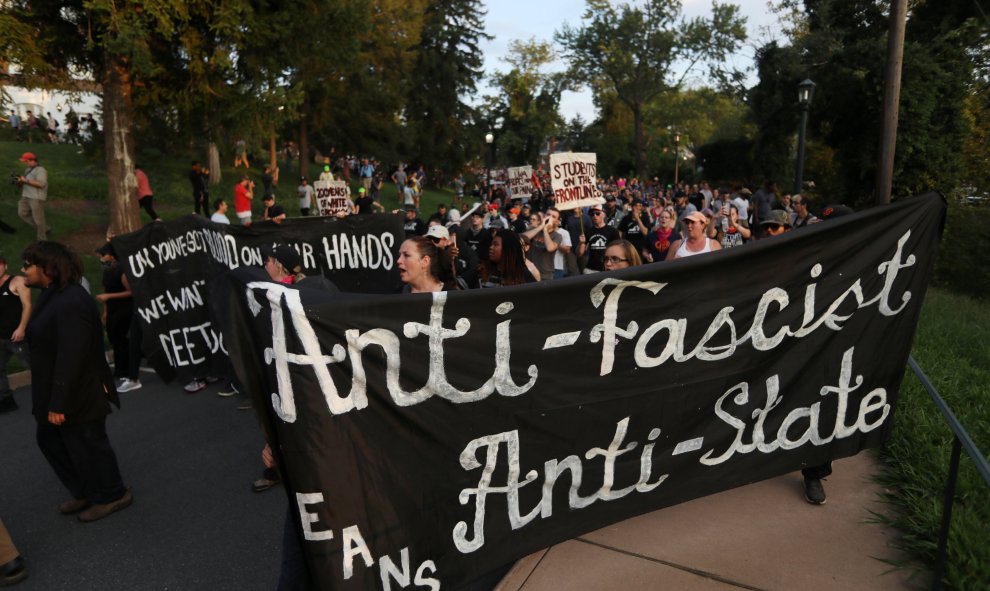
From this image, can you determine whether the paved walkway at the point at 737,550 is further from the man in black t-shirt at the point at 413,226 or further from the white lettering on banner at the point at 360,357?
the man in black t-shirt at the point at 413,226

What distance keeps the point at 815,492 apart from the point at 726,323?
5.27ft

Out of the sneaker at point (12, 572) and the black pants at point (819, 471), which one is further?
the black pants at point (819, 471)

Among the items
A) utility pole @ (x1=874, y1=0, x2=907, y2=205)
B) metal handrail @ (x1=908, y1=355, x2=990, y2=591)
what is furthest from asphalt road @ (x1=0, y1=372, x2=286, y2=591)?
utility pole @ (x1=874, y1=0, x2=907, y2=205)

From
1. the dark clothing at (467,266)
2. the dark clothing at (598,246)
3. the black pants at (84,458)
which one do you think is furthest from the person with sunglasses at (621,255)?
the dark clothing at (598,246)

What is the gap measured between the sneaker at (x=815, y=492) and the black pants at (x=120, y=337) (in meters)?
6.79

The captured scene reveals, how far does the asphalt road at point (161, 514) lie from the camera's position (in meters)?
3.65

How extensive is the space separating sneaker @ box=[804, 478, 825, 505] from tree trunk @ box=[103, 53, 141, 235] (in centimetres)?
1302

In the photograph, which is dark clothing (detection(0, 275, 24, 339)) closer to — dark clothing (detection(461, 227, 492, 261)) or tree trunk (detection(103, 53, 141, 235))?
dark clothing (detection(461, 227, 492, 261))

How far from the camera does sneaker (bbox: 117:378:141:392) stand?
6908 mm

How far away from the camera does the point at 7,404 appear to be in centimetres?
632

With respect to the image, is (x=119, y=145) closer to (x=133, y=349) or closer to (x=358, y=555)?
(x=133, y=349)

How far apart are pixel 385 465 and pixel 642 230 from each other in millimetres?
7912

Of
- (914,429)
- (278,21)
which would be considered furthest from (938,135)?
(278,21)

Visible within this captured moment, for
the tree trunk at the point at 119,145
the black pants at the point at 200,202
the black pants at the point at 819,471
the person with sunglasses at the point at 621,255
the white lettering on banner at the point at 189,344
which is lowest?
the black pants at the point at 819,471
